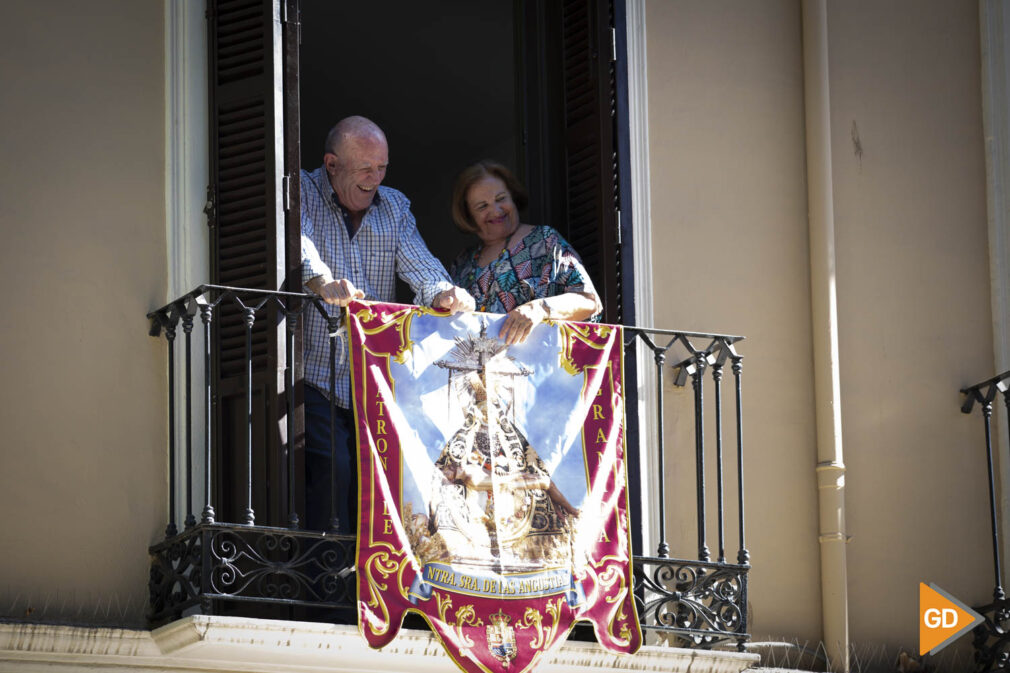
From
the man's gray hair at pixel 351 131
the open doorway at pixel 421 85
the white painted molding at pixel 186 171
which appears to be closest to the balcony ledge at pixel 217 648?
the white painted molding at pixel 186 171

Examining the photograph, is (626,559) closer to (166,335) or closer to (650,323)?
(650,323)

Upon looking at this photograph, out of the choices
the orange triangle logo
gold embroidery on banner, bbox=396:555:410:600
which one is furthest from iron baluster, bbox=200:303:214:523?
the orange triangle logo

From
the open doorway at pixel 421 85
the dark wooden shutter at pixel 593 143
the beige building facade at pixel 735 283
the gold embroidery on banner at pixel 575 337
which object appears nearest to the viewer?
the beige building facade at pixel 735 283

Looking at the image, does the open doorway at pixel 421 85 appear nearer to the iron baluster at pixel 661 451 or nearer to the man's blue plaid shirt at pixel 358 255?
the man's blue plaid shirt at pixel 358 255

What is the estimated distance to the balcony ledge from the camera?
26.8ft

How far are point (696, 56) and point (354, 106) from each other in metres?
3.79

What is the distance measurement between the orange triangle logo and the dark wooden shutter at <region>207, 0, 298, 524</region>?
10.8 feet

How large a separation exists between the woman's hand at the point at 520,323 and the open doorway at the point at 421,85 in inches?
152

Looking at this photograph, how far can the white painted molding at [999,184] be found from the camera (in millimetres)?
10188

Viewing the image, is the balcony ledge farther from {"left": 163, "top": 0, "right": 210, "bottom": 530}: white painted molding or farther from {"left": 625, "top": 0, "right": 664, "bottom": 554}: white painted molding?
{"left": 625, "top": 0, "right": 664, "bottom": 554}: white painted molding

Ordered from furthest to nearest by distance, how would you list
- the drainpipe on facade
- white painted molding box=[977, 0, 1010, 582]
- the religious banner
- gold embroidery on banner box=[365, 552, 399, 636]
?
white painted molding box=[977, 0, 1010, 582], the drainpipe on facade, the religious banner, gold embroidery on banner box=[365, 552, 399, 636]

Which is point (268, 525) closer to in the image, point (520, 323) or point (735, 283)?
point (520, 323)

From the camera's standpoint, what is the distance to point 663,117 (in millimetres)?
10102

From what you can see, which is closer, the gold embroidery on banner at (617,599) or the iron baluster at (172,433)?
the iron baluster at (172,433)
